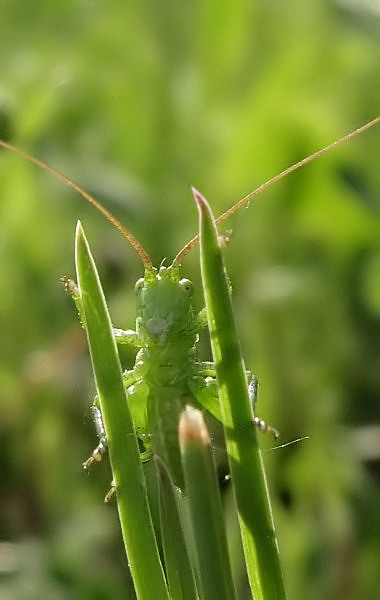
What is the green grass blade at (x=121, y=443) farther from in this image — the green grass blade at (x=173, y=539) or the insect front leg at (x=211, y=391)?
the insect front leg at (x=211, y=391)

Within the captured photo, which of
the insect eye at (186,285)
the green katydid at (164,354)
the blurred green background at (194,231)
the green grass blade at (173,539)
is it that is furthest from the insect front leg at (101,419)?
the blurred green background at (194,231)

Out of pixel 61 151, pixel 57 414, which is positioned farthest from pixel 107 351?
pixel 61 151

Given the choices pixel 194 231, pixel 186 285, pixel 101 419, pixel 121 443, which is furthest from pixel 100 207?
pixel 194 231

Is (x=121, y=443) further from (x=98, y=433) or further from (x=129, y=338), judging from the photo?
(x=129, y=338)

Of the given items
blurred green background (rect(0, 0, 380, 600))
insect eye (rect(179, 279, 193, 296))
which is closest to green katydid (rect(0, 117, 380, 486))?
insect eye (rect(179, 279, 193, 296))

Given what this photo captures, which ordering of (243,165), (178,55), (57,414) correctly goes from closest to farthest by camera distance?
(57,414)
(243,165)
(178,55)

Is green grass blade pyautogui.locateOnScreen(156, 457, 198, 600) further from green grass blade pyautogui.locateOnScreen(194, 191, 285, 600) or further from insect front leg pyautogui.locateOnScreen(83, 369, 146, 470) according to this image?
insect front leg pyautogui.locateOnScreen(83, 369, 146, 470)

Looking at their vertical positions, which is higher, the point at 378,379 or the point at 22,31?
the point at 22,31

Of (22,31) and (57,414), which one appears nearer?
(57,414)

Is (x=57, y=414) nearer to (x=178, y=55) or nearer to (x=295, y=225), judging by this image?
(x=295, y=225)

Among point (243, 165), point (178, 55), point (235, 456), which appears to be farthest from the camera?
point (178, 55)
